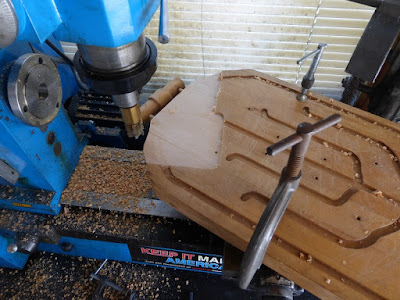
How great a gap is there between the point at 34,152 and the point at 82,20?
700 mm

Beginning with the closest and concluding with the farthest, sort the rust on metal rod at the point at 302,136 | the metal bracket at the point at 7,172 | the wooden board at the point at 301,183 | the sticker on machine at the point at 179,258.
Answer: the rust on metal rod at the point at 302,136
the wooden board at the point at 301,183
the metal bracket at the point at 7,172
the sticker on machine at the point at 179,258

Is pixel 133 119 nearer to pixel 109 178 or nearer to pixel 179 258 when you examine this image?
pixel 109 178

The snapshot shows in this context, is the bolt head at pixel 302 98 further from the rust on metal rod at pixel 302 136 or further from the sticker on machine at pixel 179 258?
the sticker on machine at pixel 179 258

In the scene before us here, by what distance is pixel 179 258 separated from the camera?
131 centimetres

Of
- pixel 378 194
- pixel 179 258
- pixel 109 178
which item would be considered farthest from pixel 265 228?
pixel 109 178

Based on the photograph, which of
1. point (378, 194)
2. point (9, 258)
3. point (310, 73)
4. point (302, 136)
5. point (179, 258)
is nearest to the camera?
point (302, 136)

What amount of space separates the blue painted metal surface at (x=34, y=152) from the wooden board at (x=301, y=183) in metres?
0.46

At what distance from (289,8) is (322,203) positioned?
1.28 m

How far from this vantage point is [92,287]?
4.89 ft

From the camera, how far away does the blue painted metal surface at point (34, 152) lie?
0.97 m

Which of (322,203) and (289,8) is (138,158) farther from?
(289,8)

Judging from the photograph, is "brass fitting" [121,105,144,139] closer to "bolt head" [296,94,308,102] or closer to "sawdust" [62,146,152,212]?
"sawdust" [62,146,152,212]

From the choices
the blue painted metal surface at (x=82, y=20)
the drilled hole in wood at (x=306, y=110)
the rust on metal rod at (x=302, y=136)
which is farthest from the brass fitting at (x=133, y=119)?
the drilled hole in wood at (x=306, y=110)

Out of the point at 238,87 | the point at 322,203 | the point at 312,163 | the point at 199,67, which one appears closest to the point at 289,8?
the point at 199,67
